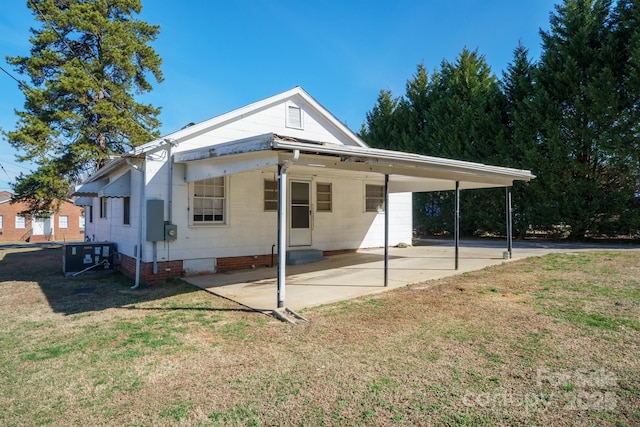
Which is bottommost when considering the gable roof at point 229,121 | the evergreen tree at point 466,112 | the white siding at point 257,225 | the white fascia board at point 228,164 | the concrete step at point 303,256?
the concrete step at point 303,256

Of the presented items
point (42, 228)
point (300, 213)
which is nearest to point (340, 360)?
point (300, 213)

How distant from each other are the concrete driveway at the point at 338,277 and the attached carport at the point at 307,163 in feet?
1.90

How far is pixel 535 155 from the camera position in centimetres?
1533

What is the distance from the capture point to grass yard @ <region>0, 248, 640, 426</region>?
3.01m

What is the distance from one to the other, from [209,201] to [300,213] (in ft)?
9.10

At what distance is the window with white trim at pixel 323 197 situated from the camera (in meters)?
11.8

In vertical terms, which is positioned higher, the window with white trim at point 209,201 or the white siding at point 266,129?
the white siding at point 266,129

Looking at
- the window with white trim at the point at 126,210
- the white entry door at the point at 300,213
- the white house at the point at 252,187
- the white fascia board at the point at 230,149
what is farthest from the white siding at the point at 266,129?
the window with white trim at the point at 126,210

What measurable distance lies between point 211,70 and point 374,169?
12.3 metres

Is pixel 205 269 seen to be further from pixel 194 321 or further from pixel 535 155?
pixel 535 155

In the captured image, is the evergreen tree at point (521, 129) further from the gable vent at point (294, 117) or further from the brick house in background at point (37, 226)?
the brick house in background at point (37, 226)

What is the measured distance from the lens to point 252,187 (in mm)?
10250

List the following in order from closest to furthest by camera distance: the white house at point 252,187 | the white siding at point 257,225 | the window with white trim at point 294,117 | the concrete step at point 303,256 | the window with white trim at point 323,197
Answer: the white house at point 252,187 → the white siding at point 257,225 → the concrete step at point 303,256 → the window with white trim at point 294,117 → the window with white trim at point 323,197

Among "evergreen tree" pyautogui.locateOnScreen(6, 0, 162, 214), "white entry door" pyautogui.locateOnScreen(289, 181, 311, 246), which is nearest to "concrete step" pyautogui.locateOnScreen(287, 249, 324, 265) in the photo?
"white entry door" pyautogui.locateOnScreen(289, 181, 311, 246)
